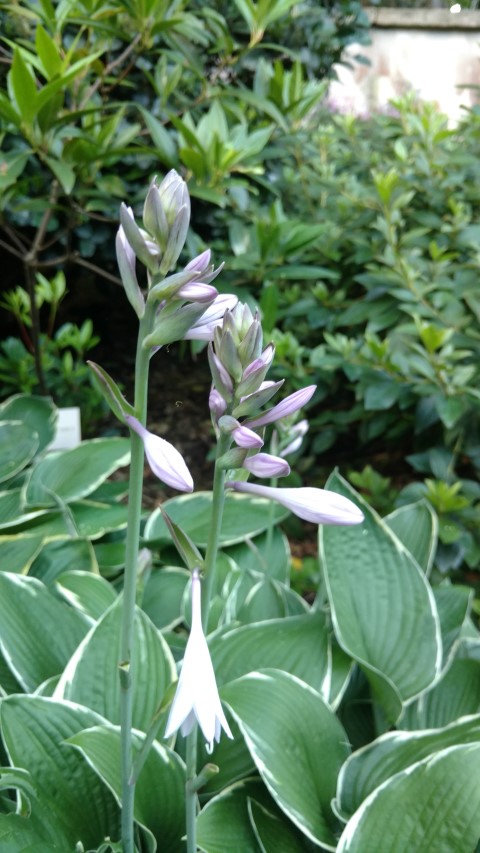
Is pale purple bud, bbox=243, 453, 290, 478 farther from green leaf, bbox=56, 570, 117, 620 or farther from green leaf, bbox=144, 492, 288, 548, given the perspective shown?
green leaf, bbox=144, 492, 288, 548

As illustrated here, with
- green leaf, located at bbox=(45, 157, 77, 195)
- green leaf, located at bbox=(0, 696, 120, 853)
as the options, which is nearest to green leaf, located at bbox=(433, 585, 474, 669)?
green leaf, located at bbox=(0, 696, 120, 853)

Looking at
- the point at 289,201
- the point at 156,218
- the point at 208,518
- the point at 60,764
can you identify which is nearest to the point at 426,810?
the point at 60,764

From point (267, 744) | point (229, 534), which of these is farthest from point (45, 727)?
point (229, 534)

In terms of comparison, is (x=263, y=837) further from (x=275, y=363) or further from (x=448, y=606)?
(x=275, y=363)

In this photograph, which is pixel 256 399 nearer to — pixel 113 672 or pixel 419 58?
pixel 113 672

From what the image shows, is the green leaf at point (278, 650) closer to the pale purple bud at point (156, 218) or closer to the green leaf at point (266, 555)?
the green leaf at point (266, 555)

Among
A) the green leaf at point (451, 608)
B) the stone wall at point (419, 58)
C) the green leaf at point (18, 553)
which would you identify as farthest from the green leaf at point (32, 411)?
the stone wall at point (419, 58)
